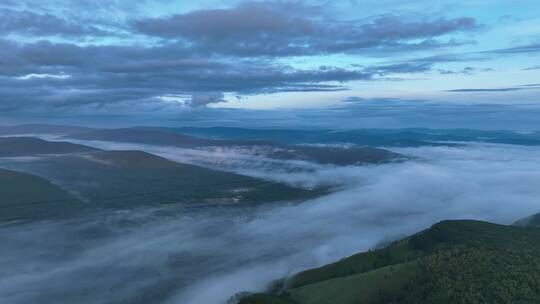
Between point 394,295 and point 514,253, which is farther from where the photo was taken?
point 514,253

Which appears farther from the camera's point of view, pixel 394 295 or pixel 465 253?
pixel 465 253

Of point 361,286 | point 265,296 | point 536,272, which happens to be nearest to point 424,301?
point 361,286

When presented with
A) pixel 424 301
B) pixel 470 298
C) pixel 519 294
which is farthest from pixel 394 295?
pixel 519 294

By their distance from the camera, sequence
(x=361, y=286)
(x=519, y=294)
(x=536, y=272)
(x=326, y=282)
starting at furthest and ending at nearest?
(x=326, y=282), (x=361, y=286), (x=536, y=272), (x=519, y=294)

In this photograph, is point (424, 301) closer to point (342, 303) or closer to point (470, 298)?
point (470, 298)

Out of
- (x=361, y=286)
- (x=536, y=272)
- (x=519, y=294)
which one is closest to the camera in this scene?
(x=519, y=294)

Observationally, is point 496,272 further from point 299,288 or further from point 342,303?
point 299,288

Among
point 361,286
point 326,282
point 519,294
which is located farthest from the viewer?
point 326,282

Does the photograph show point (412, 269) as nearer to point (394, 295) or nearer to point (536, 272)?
point (394, 295)
